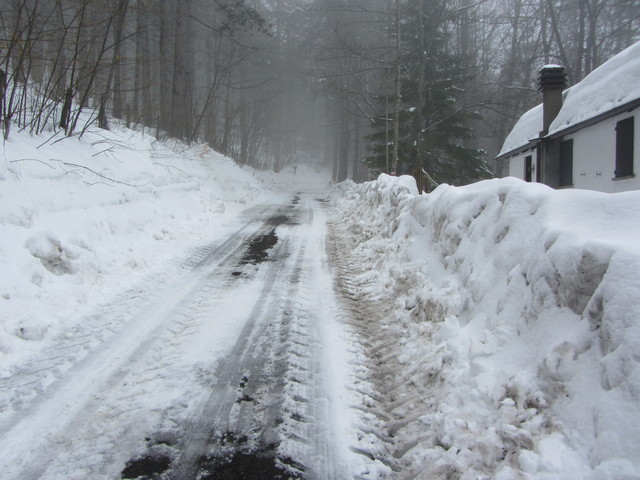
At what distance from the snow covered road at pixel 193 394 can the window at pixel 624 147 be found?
319 inches

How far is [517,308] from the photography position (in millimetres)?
3434

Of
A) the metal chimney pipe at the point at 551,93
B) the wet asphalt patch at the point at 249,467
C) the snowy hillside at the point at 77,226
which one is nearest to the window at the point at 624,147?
the metal chimney pipe at the point at 551,93

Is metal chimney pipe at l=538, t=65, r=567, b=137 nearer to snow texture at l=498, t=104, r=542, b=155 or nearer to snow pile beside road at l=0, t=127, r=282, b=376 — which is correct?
snow texture at l=498, t=104, r=542, b=155

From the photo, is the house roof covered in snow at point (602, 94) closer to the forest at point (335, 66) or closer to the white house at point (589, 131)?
the white house at point (589, 131)

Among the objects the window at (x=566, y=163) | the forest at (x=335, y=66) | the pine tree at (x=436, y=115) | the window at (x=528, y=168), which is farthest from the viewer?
the pine tree at (x=436, y=115)

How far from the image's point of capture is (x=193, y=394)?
336 centimetres

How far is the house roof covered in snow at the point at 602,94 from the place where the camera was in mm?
9180

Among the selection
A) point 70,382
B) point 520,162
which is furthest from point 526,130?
point 70,382

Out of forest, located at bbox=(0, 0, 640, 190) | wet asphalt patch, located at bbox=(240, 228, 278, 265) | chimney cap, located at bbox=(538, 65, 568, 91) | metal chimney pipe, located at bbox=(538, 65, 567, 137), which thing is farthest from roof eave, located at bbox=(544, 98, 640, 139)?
wet asphalt patch, located at bbox=(240, 228, 278, 265)

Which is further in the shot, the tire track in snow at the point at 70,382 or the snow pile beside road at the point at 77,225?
the snow pile beside road at the point at 77,225

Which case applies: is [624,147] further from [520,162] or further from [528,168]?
[520,162]

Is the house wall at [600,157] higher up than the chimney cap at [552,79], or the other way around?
the chimney cap at [552,79]

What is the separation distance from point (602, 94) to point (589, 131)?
1.03 m

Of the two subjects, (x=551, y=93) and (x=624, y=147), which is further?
(x=551, y=93)
